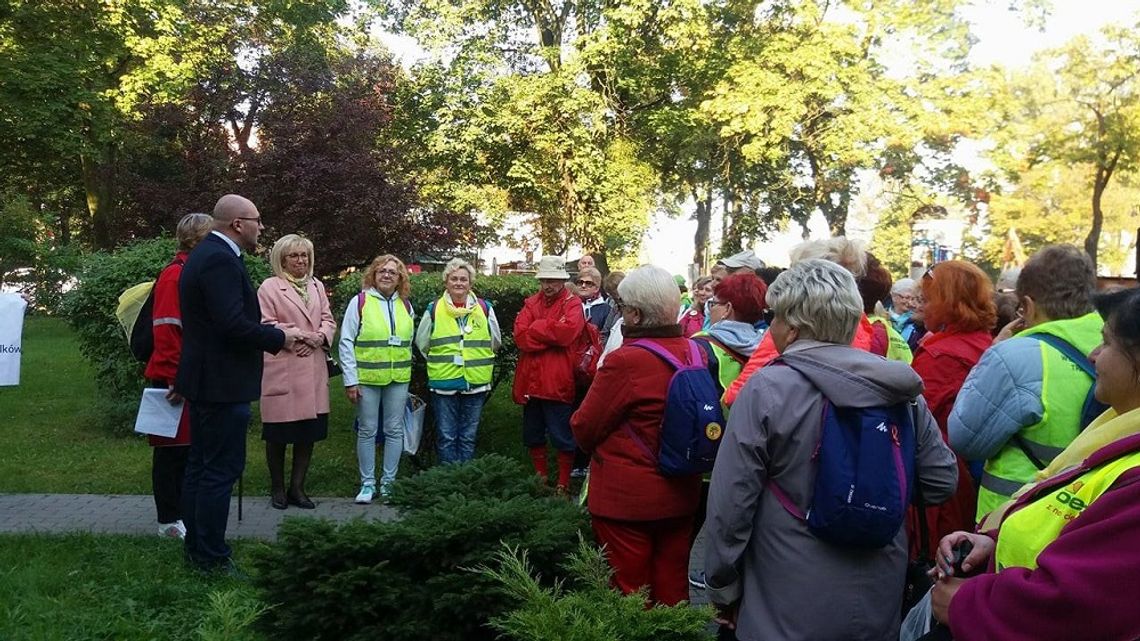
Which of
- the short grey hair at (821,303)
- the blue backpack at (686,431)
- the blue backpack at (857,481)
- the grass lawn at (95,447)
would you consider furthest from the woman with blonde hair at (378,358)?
the blue backpack at (857,481)

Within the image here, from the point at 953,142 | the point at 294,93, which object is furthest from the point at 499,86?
the point at 953,142

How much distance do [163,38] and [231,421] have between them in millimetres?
22659

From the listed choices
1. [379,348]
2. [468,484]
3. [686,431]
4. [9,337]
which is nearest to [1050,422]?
[686,431]

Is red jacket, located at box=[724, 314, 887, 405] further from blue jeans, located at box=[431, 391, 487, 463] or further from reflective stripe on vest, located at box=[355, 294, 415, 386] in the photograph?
blue jeans, located at box=[431, 391, 487, 463]

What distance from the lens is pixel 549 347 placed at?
759 centimetres

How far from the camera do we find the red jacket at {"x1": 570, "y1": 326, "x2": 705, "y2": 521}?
3.72m

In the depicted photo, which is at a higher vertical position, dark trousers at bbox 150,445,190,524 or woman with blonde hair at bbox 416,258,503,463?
woman with blonde hair at bbox 416,258,503,463

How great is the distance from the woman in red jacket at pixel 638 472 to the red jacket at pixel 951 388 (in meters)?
1.24

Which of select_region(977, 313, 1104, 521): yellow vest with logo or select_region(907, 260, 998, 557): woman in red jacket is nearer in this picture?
select_region(977, 313, 1104, 521): yellow vest with logo

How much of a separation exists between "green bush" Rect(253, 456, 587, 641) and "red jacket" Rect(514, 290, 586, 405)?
4272mm

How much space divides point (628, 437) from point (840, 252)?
1.81m

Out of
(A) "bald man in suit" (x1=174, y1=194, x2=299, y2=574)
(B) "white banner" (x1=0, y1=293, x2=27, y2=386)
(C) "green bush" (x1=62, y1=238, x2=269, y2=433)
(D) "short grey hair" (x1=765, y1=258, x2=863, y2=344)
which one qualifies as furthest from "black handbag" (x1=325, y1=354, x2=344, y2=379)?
(D) "short grey hair" (x1=765, y1=258, x2=863, y2=344)

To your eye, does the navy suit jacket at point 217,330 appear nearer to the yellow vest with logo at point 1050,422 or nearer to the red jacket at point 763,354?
Result: the red jacket at point 763,354

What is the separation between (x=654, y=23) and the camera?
22125 millimetres
